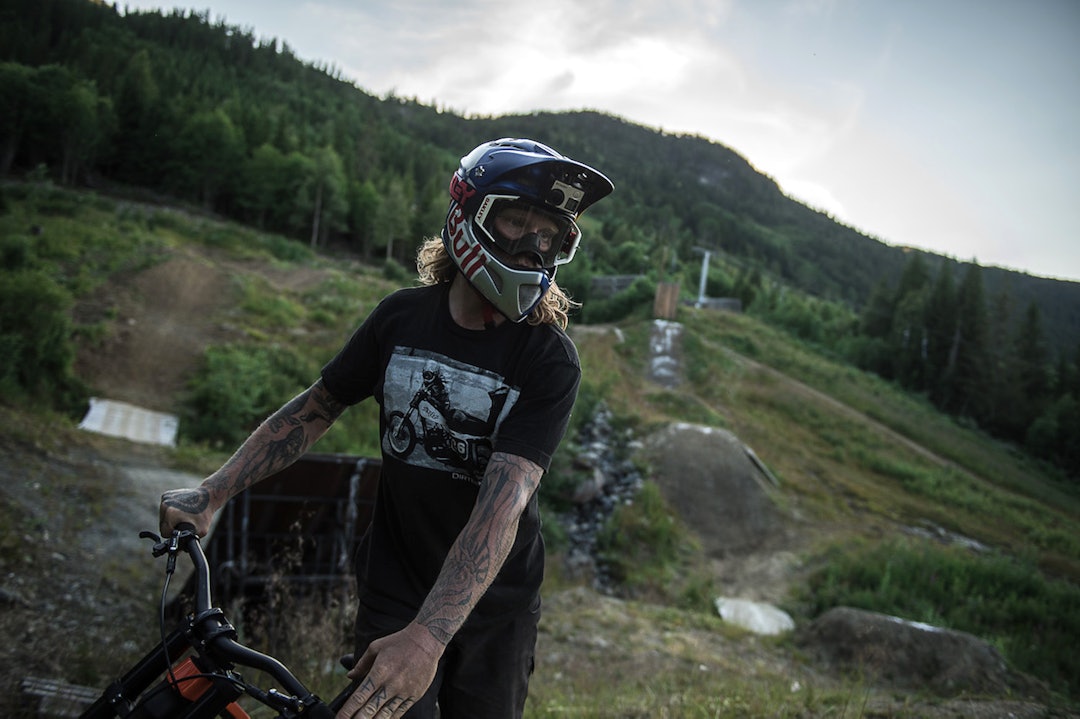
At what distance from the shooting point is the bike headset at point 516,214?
234 cm

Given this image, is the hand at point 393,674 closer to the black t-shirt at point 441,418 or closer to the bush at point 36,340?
the black t-shirt at point 441,418

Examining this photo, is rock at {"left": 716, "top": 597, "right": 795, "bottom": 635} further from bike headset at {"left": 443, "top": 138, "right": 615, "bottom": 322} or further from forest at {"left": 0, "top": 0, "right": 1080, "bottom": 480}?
forest at {"left": 0, "top": 0, "right": 1080, "bottom": 480}

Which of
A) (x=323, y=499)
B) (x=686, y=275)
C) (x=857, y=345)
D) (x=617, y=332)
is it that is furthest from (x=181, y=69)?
(x=323, y=499)

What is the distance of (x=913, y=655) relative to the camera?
948 cm

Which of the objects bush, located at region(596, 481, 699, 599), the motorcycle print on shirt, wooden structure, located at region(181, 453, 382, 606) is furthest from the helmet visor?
bush, located at region(596, 481, 699, 599)

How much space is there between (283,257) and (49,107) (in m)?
18.8

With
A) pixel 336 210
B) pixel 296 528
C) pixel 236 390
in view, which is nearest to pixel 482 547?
pixel 296 528

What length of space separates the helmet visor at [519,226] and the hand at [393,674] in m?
1.31

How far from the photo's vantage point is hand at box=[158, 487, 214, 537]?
7.24 feet

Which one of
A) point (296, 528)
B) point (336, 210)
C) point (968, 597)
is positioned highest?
point (336, 210)

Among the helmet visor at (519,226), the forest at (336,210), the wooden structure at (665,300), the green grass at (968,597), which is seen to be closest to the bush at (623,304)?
the forest at (336,210)

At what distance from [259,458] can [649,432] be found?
21664 millimetres

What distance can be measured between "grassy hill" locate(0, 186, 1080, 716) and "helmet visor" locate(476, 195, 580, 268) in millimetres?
3765

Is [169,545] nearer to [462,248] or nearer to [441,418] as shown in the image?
[441,418]
